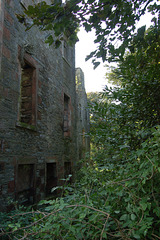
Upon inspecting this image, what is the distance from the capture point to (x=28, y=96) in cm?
658

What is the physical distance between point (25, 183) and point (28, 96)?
9.32 feet

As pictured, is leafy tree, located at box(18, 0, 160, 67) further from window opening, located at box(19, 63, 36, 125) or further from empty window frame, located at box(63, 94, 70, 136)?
empty window frame, located at box(63, 94, 70, 136)

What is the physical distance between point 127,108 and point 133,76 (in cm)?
56

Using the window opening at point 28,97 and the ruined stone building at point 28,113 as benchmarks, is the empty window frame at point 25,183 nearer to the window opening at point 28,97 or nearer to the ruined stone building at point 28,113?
the ruined stone building at point 28,113

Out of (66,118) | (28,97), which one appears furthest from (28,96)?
(66,118)

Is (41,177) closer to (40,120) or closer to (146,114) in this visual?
(40,120)

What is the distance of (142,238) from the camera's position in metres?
1.65

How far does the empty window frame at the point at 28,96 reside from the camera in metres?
6.36

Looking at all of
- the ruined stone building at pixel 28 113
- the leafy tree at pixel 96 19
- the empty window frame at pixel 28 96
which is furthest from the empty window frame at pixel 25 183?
the leafy tree at pixel 96 19

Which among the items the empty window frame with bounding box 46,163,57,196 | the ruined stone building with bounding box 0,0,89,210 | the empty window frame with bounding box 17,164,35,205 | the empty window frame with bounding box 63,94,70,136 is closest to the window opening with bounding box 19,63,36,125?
the ruined stone building with bounding box 0,0,89,210

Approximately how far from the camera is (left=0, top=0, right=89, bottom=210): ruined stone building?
16.0 ft

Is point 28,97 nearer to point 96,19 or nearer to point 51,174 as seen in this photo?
point 51,174

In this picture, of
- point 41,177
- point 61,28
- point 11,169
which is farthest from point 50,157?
point 61,28

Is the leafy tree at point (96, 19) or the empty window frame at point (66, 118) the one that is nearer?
the leafy tree at point (96, 19)
